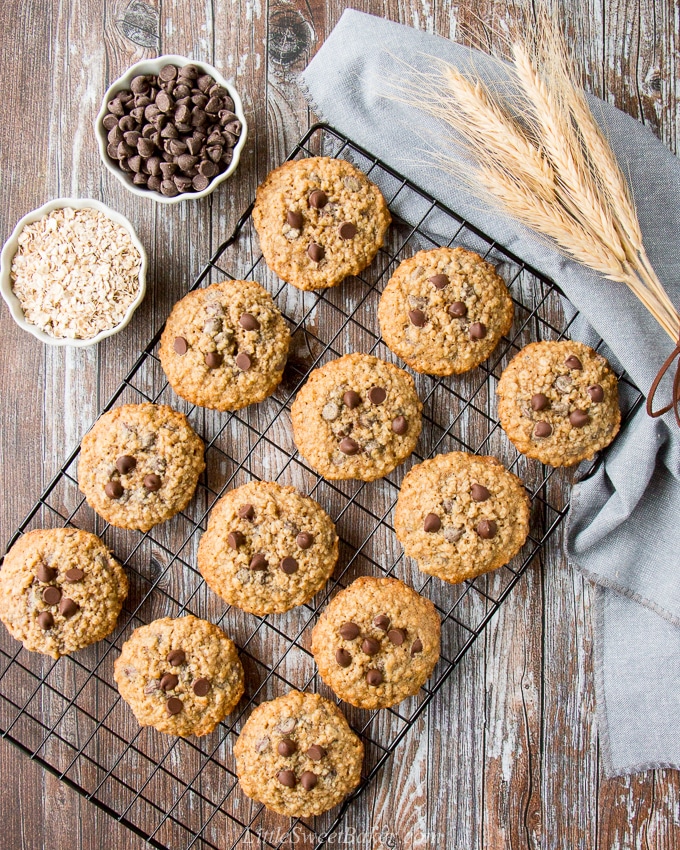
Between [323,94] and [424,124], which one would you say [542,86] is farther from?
[323,94]

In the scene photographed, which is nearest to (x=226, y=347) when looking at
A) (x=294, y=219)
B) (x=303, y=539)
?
(x=294, y=219)

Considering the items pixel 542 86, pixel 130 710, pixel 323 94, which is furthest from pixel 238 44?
pixel 130 710

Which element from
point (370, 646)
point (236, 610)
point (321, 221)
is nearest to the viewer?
point (370, 646)

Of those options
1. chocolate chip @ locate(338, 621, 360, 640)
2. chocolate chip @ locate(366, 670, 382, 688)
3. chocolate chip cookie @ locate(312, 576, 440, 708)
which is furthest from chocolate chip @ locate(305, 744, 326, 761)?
chocolate chip @ locate(338, 621, 360, 640)

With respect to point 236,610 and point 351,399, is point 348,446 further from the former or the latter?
point 236,610

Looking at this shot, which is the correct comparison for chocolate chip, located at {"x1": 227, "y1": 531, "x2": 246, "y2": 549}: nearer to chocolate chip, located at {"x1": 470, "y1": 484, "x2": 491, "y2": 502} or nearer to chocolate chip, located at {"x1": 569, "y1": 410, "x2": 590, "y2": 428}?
chocolate chip, located at {"x1": 470, "y1": 484, "x2": 491, "y2": 502}
